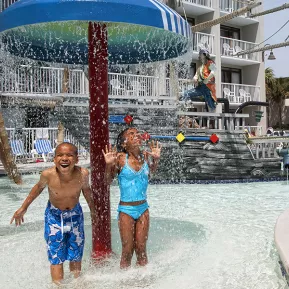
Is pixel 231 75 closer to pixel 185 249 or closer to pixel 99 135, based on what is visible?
pixel 185 249

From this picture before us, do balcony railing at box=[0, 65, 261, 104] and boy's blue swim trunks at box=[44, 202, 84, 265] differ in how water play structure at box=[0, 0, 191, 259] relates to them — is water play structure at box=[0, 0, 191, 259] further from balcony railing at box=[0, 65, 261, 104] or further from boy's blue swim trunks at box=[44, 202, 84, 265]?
balcony railing at box=[0, 65, 261, 104]

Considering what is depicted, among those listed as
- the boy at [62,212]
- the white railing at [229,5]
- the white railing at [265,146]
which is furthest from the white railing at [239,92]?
the boy at [62,212]

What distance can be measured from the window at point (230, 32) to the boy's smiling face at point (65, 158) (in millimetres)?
24261

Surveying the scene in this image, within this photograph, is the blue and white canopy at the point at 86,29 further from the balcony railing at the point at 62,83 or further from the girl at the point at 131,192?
the balcony railing at the point at 62,83

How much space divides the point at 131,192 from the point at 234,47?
22752mm

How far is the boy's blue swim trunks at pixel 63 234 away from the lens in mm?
3213

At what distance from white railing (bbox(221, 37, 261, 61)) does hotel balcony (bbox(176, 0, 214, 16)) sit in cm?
204

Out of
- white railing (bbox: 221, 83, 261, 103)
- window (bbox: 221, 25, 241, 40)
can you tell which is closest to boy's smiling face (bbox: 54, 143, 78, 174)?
white railing (bbox: 221, 83, 261, 103)

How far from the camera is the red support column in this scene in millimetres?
3891

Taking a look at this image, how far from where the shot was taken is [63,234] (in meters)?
3.25

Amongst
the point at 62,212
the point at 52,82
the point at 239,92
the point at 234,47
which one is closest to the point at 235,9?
the point at 234,47

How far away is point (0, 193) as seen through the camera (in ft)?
31.2

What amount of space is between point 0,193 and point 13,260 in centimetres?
563

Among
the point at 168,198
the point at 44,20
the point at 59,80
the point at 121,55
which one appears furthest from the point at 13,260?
the point at 59,80
